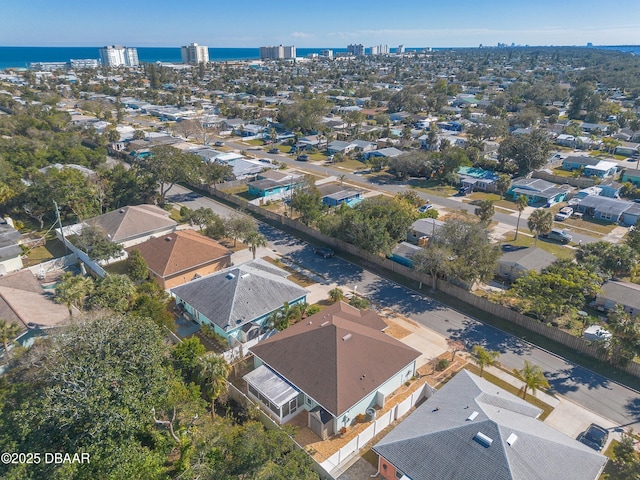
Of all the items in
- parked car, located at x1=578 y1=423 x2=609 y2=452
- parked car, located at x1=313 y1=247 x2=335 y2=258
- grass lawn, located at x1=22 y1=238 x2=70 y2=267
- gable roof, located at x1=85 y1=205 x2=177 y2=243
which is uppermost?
gable roof, located at x1=85 y1=205 x2=177 y2=243

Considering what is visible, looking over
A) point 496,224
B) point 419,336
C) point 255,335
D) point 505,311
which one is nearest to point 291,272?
point 255,335

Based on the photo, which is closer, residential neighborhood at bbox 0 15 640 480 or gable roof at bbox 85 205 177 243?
residential neighborhood at bbox 0 15 640 480

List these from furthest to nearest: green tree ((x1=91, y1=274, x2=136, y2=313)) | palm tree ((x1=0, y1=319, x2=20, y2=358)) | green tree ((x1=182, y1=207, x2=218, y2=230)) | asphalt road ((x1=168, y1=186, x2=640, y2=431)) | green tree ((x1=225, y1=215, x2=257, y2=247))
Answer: green tree ((x1=182, y1=207, x2=218, y2=230)) → green tree ((x1=225, y1=215, x2=257, y2=247)) → green tree ((x1=91, y1=274, x2=136, y2=313)) → asphalt road ((x1=168, y1=186, x2=640, y2=431)) → palm tree ((x1=0, y1=319, x2=20, y2=358))

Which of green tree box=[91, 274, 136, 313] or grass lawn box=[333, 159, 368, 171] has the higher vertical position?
green tree box=[91, 274, 136, 313]

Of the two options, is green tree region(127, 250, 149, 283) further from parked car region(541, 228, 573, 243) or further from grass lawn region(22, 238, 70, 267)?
parked car region(541, 228, 573, 243)

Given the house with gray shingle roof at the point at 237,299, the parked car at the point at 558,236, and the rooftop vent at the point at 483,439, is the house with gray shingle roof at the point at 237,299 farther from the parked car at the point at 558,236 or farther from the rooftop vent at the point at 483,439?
the parked car at the point at 558,236

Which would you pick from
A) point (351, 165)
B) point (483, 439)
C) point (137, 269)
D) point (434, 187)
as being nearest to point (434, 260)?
point (483, 439)

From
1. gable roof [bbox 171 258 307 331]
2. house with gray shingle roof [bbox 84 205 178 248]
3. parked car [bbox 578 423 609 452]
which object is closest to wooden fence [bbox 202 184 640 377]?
parked car [bbox 578 423 609 452]

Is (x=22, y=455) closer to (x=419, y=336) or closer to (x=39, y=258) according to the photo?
(x=419, y=336)
